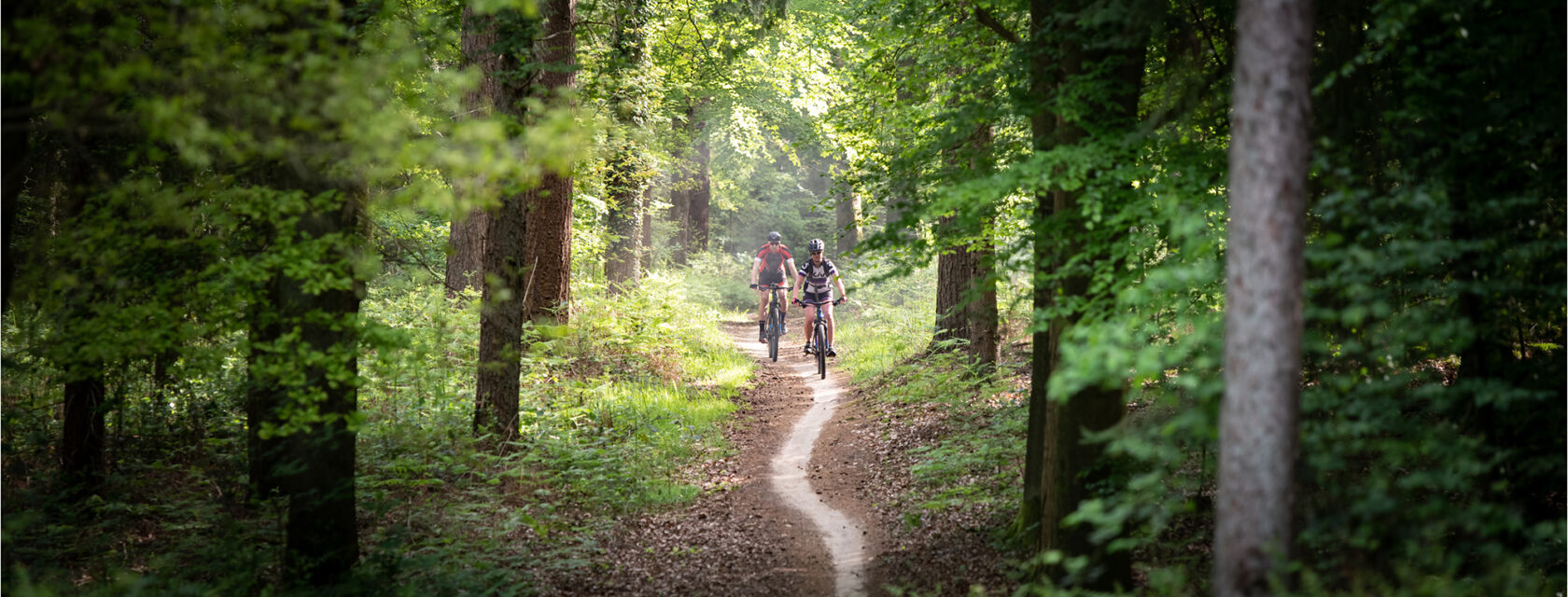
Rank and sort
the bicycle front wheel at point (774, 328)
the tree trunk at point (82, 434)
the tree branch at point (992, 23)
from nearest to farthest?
the tree branch at point (992, 23) → the tree trunk at point (82, 434) → the bicycle front wheel at point (774, 328)

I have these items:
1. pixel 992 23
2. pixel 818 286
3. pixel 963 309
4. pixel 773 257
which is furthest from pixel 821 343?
pixel 992 23

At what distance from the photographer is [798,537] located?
690cm

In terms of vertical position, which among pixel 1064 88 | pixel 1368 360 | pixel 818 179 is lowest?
pixel 1368 360

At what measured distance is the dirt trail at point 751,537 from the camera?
5.96 meters

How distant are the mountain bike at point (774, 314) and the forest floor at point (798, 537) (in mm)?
5690

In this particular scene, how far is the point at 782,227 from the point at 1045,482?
2945cm

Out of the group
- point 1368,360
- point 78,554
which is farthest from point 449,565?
point 1368,360

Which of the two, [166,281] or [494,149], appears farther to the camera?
[166,281]

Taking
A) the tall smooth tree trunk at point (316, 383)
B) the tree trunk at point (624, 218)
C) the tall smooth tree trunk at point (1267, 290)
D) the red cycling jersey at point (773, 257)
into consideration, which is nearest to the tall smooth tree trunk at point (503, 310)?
the tall smooth tree trunk at point (316, 383)

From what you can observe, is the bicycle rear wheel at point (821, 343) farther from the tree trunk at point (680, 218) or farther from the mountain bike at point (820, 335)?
the tree trunk at point (680, 218)

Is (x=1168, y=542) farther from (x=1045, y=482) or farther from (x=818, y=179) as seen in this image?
(x=818, y=179)

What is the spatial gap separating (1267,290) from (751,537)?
16.2 ft

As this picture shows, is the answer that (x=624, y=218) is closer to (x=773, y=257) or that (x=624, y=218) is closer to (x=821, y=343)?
(x=773, y=257)

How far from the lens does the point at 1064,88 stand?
14.9ft
